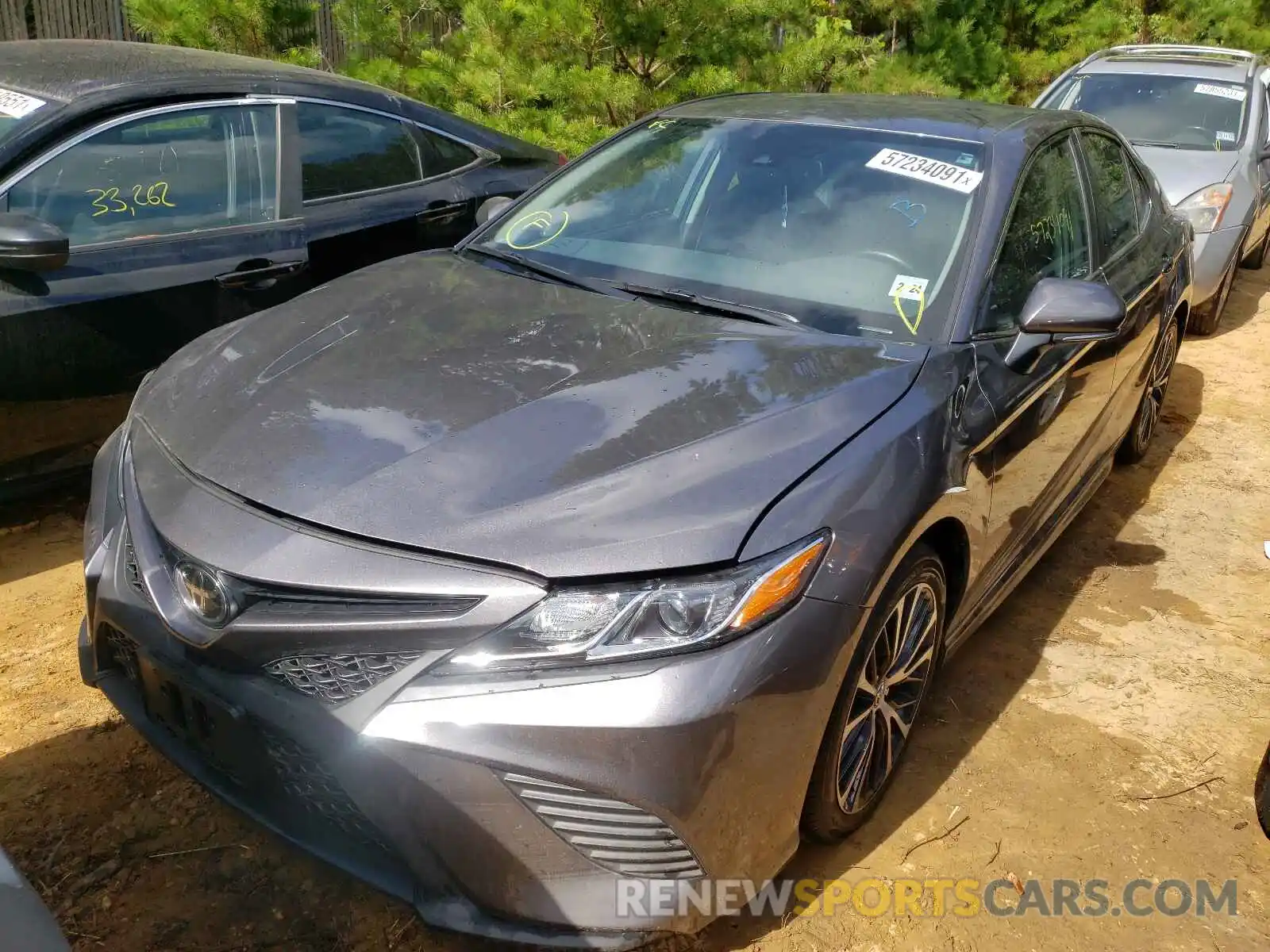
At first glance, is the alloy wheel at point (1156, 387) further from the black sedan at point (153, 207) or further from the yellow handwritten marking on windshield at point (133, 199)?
the yellow handwritten marking on windshield at point (133, 199)

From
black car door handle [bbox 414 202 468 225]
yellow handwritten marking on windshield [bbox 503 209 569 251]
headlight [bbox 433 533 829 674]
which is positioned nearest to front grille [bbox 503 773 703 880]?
headlight [bbox 433 533 829 674]

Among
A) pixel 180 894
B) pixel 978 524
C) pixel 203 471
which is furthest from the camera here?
pixel 978 524

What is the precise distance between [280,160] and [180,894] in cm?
261

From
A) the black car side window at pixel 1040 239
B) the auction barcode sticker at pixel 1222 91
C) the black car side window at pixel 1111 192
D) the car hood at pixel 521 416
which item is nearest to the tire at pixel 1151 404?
the black car side window at pixel 1111 192

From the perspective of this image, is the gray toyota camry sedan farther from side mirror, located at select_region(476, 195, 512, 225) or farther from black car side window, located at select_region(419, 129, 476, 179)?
black car side window, located at select_region(419, 129, 476, 179)

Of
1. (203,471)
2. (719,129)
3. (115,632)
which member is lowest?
(115,632)

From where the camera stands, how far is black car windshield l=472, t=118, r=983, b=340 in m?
2.85

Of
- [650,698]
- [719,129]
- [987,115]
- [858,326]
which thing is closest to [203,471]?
[650,698]

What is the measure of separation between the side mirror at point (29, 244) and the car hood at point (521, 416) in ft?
2.10

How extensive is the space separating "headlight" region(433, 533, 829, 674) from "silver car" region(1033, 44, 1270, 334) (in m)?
5.83

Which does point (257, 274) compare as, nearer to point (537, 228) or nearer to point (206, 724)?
point (537, 228)

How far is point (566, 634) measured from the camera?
187 cm

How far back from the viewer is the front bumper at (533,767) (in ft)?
5.96

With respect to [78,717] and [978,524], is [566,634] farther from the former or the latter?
[78,717]
